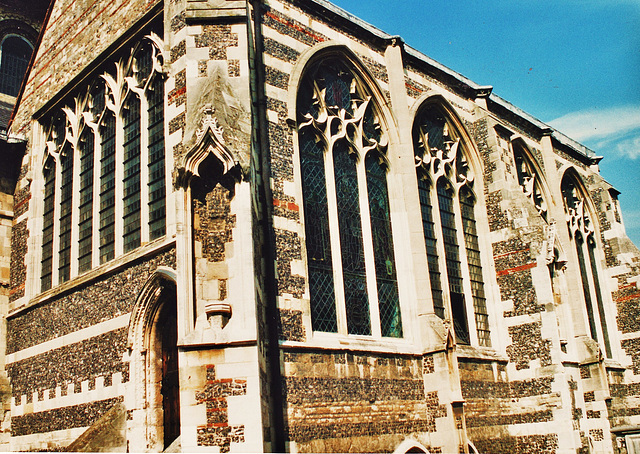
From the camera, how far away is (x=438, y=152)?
16.7 m

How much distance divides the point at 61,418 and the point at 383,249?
280 inches

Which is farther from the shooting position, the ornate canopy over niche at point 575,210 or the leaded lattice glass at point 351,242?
the ornate canopy over niche at point 575,210

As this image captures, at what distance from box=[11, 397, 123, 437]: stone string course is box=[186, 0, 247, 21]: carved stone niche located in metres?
6.62

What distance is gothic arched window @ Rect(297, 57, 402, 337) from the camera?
1259cm

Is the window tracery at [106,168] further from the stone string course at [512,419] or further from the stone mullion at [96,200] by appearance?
the stone string course at [512,419]

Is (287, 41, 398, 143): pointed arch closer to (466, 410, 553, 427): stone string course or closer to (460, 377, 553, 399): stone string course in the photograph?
(460, 377, 553, 399): stone string course

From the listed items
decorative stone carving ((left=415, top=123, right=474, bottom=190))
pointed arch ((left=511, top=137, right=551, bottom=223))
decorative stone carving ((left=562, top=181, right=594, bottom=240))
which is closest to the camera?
decorative stone carving ((left=415, top=123, right=474, bottom=190))

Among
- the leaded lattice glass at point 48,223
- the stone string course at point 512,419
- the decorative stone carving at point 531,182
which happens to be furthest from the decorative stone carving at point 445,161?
the leaded lattice glass at point 48,223

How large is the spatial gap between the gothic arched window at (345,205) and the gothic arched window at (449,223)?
1.54 meters

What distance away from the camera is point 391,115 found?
15117mm

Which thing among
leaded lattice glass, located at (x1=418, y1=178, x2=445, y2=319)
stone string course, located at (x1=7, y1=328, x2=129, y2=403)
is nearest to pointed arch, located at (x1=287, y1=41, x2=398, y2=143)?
leaded lattice glass, located at (x1=418, y1=178, x2=445, y2=319)

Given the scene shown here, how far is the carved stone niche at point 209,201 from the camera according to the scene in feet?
30.3

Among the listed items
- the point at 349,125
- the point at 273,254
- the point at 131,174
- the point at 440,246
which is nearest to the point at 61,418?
the point at 131,174

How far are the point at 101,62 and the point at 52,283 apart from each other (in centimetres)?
482
